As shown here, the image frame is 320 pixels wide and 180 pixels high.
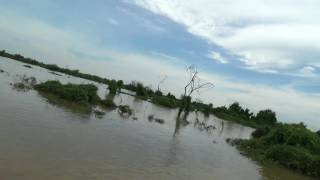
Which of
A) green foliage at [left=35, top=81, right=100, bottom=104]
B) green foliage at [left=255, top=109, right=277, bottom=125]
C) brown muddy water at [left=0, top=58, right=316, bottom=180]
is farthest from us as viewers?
green foliage at [left=255, top=109, right=277, bottom=125]

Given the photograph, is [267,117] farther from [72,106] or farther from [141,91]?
[72,106]

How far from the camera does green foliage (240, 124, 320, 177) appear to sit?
1013 inches

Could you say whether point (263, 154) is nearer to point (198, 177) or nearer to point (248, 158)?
point (248, 158)

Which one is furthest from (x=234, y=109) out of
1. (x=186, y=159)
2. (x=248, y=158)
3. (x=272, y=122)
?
(x=186, y=159)

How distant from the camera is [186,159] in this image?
20.4 meters

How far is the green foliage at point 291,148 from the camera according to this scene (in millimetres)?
25736

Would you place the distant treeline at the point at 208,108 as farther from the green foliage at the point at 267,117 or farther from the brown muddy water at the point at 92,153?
the brown muddy water at the point at 92,153

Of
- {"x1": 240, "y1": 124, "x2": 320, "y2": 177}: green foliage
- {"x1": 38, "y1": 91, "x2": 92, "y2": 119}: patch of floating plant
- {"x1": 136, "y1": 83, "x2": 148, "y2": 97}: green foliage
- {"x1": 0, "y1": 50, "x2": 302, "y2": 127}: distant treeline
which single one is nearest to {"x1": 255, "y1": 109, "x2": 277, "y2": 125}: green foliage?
{"x1": 0, "y1": 50, "x2": 302, "y2": 127}: distant treeline

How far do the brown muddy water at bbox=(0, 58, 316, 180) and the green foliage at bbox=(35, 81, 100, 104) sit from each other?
487cm

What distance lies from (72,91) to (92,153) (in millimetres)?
18048

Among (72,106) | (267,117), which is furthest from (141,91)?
(72,106)

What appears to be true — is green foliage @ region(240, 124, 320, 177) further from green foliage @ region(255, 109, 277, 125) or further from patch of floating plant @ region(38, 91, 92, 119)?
green foliage @ region(255, 109, 277, 125)

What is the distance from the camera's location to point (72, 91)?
3312 centimetres

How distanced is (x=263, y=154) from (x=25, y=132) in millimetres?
19067
